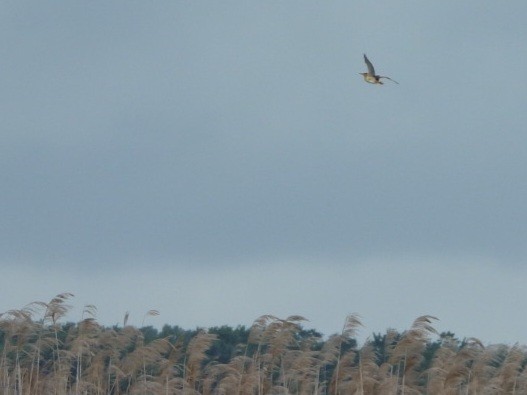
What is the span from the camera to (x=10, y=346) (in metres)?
19.1

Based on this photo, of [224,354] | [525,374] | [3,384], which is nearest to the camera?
[3,384]

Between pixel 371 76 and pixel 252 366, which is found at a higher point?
pixel 371 76

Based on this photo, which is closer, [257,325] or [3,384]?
[3,384]

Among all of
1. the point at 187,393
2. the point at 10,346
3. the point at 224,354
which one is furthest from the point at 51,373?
the point at 224,354

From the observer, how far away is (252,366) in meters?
19.3

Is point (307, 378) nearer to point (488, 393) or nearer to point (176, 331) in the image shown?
point (488, 393)

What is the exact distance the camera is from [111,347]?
19.7 m

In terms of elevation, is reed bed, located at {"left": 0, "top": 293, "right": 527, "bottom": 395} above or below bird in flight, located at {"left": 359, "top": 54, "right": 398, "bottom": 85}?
below

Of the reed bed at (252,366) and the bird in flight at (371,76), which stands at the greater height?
the bird in flight at (371,76)

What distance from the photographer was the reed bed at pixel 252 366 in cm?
1852

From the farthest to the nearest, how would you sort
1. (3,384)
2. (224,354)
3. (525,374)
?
(224,354), (525,374), (3,384)

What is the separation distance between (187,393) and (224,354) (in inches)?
344

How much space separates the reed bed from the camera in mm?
18516

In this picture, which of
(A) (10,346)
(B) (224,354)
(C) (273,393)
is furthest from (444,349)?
(B) (224,354)
